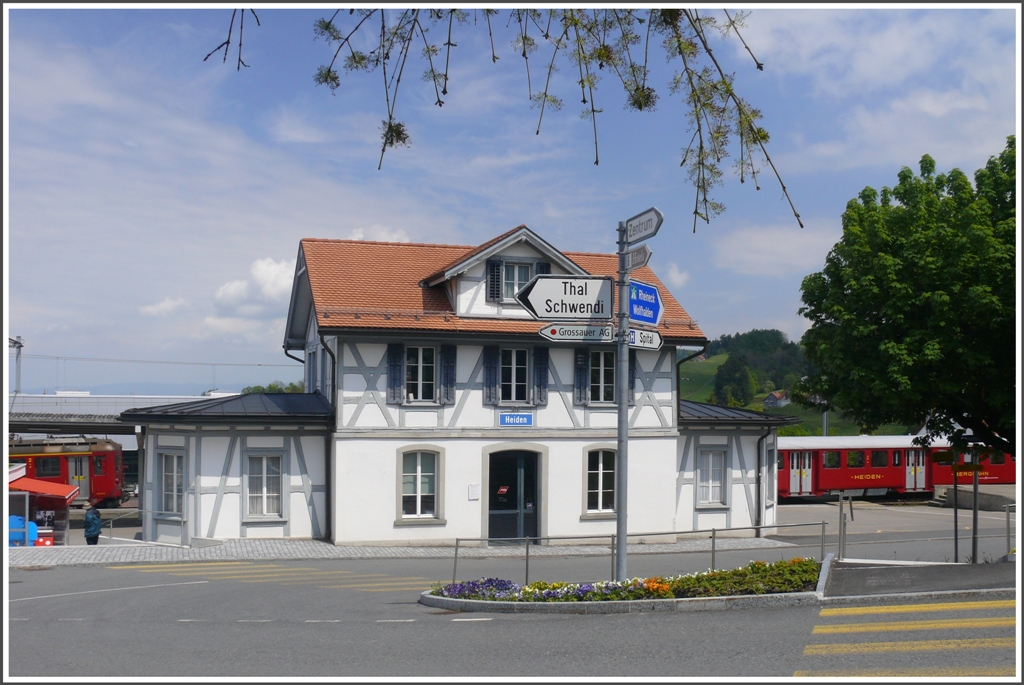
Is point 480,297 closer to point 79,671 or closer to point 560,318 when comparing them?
point 560,318

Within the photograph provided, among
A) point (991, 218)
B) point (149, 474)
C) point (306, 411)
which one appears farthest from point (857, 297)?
point (149, 474)

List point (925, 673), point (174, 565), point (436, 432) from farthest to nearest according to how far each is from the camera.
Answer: point (436, 432), point (174, 565), point (925, 673)

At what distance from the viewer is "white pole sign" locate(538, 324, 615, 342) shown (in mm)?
10320

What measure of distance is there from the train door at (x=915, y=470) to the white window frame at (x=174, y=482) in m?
29.7

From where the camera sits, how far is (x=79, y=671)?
8.95 m

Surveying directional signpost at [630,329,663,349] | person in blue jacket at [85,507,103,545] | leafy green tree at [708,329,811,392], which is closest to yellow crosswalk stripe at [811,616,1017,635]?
directional signpost at [630,329,663,349]

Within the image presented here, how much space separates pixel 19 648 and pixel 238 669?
3176 mm

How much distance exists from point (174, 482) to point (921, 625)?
57.6 ft

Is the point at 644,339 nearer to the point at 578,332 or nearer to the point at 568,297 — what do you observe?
the point at 578,332

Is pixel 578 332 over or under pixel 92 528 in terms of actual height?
over

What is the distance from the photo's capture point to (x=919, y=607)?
36.2 ft

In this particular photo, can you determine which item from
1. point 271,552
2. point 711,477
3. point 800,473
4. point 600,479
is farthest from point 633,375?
point 800,473

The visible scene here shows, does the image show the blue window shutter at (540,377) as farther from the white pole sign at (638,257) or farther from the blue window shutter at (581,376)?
the white pole sign at (638,257)

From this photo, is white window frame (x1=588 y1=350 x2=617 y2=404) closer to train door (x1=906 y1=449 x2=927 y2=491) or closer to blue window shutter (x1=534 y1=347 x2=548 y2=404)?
blue window shutter (x1=534 y1=347 x2=548 y2=404)
